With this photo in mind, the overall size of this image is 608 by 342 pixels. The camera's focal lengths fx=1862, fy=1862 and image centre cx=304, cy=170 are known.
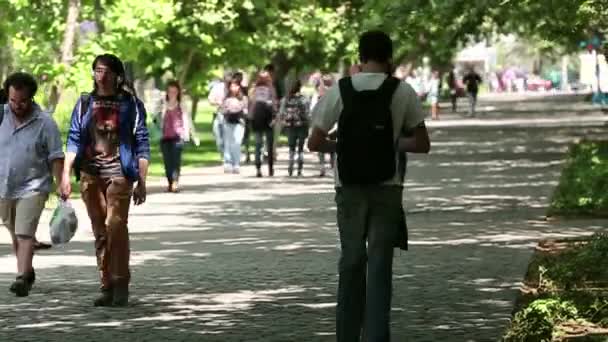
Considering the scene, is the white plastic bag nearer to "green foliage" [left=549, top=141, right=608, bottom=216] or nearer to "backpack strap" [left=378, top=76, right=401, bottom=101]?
"backpack strap" [left=378, top=76, right=401, bottom=101]

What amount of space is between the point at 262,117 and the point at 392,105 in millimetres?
21911

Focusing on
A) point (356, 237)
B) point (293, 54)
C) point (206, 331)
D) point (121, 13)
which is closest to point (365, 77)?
point (356, 237)

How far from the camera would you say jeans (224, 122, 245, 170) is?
31.7 metres

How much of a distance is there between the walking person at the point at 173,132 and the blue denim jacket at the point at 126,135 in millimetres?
13996

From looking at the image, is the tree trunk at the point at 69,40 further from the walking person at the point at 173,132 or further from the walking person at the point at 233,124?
the walking person at the point at 233,124

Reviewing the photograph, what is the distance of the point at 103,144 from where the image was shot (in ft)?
41.5

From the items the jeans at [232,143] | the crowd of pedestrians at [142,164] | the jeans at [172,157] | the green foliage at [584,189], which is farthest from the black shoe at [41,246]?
the jeans at [232,143]

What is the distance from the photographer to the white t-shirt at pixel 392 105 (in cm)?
910

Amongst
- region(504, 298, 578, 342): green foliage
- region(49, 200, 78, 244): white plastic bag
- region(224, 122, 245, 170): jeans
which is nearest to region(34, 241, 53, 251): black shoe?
region(49, 200, 78, 244): white plastic bag

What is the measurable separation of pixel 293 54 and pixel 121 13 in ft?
95.4

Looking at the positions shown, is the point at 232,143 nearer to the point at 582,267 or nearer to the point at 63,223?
the point at 63,223

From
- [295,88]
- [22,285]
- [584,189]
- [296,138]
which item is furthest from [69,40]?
[22,285]

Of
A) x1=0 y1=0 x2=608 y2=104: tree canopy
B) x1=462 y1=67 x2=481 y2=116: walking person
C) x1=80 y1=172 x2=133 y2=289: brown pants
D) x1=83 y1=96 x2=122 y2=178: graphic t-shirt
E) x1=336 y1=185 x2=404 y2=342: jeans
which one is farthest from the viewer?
x1=462 y1=67 x2=481 y2=116: walking person

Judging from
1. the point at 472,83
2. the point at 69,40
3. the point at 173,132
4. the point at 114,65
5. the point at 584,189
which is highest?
the point at 69,40
